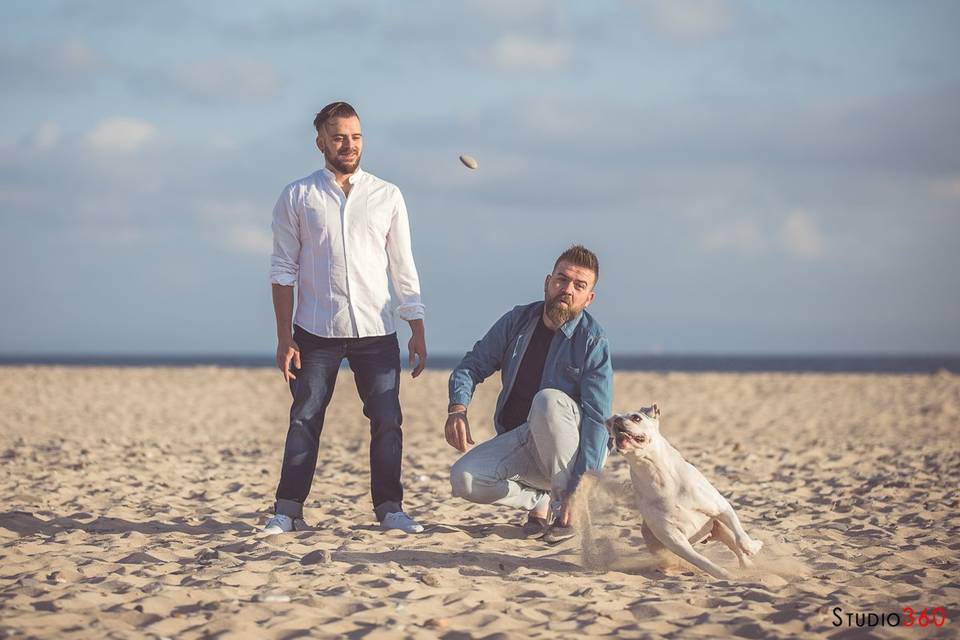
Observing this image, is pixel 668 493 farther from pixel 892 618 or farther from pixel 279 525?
pixel 279 525

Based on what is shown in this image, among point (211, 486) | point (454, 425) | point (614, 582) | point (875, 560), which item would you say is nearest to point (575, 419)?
point (454, 425)

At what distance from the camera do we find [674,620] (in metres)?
3.42

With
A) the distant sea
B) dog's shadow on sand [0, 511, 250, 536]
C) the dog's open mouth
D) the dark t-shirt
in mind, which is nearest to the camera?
the dog's open mouth

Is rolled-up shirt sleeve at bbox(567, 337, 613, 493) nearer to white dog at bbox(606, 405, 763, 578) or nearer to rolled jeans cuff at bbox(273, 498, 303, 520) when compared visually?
white dog at bbox(606, 405, 763, 578)

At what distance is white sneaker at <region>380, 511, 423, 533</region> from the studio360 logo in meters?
2.25

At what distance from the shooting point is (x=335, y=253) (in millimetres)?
4785

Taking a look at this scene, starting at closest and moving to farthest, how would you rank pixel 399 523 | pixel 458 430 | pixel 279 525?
pixel 458 430 → pixel 279 525 → pixel 399 523

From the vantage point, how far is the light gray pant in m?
4.53

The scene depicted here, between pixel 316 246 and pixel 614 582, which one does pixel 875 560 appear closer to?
pixel 614 582

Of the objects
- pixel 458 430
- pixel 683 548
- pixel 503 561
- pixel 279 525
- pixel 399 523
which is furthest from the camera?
pixel 399 523

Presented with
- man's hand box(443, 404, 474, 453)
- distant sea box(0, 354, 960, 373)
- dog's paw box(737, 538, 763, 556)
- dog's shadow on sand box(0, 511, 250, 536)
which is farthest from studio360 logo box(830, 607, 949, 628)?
distant sea box(0, 354, 960, 373)

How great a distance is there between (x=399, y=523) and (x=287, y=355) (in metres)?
1.12

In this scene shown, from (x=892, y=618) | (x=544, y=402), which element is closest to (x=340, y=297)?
(x=544, y=402)

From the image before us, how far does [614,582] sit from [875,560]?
4.75 ft
